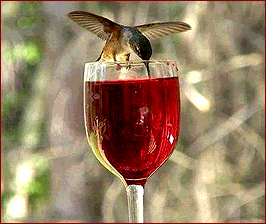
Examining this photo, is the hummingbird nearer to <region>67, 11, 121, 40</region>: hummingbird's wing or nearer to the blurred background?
<region>67, 11, 121, 40</region>: hummingbird's wing

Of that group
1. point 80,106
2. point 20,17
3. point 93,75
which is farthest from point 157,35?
point 20,17

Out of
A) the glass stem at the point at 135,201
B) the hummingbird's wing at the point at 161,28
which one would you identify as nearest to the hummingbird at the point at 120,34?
the hummingbird's wing at the point at 161,28

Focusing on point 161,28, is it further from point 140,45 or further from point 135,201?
point 135,201

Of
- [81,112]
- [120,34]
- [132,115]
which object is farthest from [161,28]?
[81,112]

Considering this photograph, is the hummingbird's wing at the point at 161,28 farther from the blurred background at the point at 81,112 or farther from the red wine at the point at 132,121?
the blurred background at the point at 81,112

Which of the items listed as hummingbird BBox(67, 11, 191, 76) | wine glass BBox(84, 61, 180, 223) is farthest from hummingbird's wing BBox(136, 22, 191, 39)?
wine glass BBox(84, 61, 180, 223)

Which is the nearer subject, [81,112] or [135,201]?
[135,201]

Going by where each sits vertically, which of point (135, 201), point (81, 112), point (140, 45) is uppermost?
point (140, 45)
